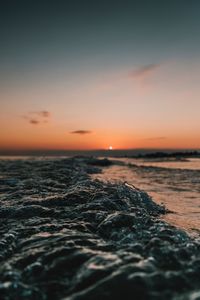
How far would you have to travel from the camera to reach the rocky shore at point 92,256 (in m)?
3.06

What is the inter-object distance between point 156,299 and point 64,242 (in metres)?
1.78

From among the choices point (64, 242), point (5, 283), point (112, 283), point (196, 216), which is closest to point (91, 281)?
point (112, 283)

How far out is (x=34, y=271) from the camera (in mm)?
3479

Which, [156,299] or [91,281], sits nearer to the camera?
[156,299]

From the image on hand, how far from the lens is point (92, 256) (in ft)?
12.6

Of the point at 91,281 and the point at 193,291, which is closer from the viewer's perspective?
the point at 193,291

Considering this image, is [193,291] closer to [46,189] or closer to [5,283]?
[5,283]

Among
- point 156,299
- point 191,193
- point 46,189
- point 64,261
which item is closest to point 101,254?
point 64,261

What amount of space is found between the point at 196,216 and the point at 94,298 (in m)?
4.54

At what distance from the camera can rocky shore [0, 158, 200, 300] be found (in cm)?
306

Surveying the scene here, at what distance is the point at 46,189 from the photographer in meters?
9.38

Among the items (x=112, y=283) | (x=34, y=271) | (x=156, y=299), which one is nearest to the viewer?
(x=156, y=299)

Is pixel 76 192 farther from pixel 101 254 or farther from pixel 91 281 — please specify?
pixel 91 281

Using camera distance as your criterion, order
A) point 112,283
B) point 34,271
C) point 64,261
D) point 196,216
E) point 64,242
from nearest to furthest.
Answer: point 112,283 → point 34,271 → point 64,261 → point 64,242 → point 196,216
